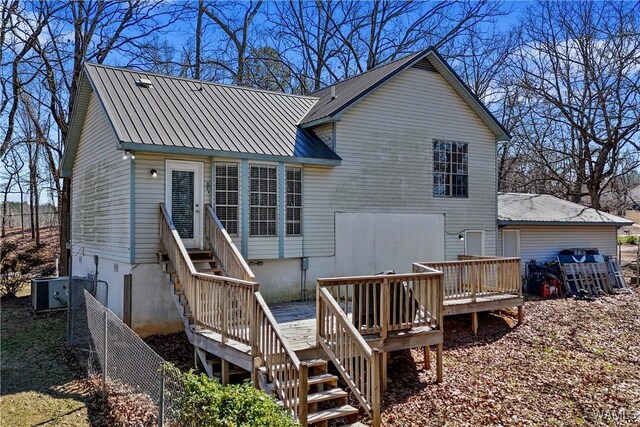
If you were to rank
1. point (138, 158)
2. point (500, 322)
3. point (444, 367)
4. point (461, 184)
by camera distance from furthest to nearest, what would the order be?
point (461, 184)
point (500, 322)
point (138, 158)
point (444, 367)

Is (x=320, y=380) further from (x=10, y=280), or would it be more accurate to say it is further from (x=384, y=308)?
(x=10, y=280)

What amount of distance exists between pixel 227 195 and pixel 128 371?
477 centimetres

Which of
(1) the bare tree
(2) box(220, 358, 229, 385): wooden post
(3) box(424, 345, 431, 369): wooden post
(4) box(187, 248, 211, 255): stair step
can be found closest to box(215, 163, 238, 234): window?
(4) box(187, 248, 211, 255): stair step

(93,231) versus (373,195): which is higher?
(373,195)

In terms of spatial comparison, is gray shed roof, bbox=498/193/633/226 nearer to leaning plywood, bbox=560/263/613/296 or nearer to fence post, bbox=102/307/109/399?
leaning plywood, bbox=560/263/613/296

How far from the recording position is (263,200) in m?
11.1

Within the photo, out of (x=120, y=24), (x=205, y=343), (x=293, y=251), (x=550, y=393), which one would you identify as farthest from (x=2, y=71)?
(x=550, y=393)

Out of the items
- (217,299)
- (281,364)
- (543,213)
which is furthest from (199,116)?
(543,213)

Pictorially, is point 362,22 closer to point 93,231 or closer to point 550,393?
point 93,231

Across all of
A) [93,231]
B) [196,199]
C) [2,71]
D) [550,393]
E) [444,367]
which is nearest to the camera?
[550,393]

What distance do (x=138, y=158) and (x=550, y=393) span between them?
861 centimetres

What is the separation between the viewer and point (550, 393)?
24.1 feet

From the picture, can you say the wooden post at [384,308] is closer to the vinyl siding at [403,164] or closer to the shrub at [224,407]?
the shrub at [224,407]

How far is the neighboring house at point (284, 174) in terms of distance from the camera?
9.82 meters
